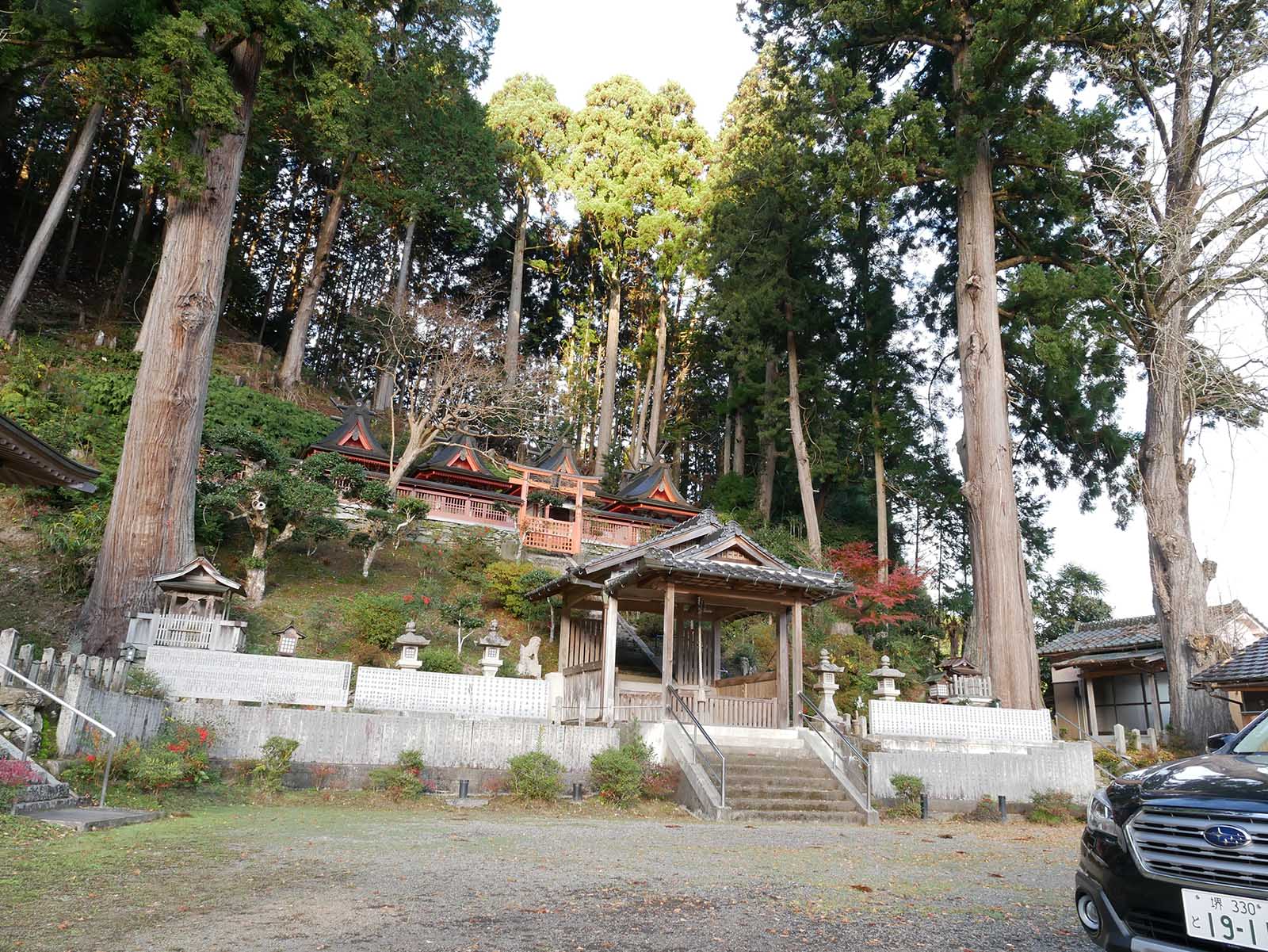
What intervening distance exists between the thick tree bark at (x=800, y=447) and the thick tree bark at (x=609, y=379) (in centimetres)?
956

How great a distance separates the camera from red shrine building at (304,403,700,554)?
26.4 metres

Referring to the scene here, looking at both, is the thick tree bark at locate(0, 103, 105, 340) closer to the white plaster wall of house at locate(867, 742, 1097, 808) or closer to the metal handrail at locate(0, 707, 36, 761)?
the metal handrail at locate(0, 707, 36, 761)

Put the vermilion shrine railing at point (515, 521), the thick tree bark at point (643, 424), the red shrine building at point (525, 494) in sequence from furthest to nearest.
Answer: the thick tree bark at point (643, 424), the red shrine building at point (525, 494), the vermilion shrine railing at point (515, 521)

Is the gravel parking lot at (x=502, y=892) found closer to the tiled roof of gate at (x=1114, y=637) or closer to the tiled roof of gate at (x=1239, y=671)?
the tiled roof of gate at (x=1239, y=671)

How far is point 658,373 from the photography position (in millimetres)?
36000

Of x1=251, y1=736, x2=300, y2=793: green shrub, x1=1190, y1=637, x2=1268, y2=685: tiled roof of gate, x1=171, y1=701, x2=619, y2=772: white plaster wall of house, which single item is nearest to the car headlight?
x1=171, y1=701, x2=619, y2=772: white plaster wall of house

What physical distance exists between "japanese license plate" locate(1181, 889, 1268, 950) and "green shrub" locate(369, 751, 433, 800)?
9.19 m

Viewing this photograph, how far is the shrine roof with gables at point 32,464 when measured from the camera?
414 inches

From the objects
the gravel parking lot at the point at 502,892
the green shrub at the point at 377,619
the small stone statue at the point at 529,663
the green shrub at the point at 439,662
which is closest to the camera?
the gravel parking lot at the point at 502,892

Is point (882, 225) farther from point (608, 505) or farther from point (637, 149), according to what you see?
point (637, 149)

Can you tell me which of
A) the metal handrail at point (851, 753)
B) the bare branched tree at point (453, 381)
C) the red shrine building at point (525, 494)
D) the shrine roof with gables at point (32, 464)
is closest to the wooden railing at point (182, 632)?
the shrine roof with gables at point (32, 464)

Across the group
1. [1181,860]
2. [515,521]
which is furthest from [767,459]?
[1181,860]

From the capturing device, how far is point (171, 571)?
46.7ft

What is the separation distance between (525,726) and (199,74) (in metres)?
12.8
